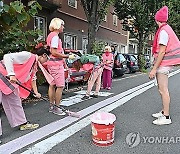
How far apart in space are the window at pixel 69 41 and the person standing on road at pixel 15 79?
50.5ft

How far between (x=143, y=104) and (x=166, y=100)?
2.03m

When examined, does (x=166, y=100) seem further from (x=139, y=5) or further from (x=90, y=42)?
(x=139, y=5)

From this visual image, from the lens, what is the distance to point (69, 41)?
68.0ft

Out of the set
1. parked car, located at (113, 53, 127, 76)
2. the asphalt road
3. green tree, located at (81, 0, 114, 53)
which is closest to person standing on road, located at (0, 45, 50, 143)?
the asphalt road

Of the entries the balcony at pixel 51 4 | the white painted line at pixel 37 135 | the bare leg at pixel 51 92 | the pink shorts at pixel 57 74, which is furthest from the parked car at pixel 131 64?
the pink shorts at pixel 57 74

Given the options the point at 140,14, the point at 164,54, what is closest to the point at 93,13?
the point at 140,14

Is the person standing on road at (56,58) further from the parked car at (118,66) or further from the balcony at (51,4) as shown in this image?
the balcony at (51,4)

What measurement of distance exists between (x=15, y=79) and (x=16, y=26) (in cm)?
240

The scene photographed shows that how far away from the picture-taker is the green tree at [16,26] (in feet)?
19.5

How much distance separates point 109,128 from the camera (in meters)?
4.04

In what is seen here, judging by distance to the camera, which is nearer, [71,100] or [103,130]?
[103,130]

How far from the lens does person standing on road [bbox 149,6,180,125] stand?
16.6 ft

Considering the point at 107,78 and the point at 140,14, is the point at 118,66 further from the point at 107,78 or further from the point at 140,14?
the point at 140,14

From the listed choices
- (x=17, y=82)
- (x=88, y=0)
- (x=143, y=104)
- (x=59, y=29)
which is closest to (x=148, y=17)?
(x=88, y=0)
